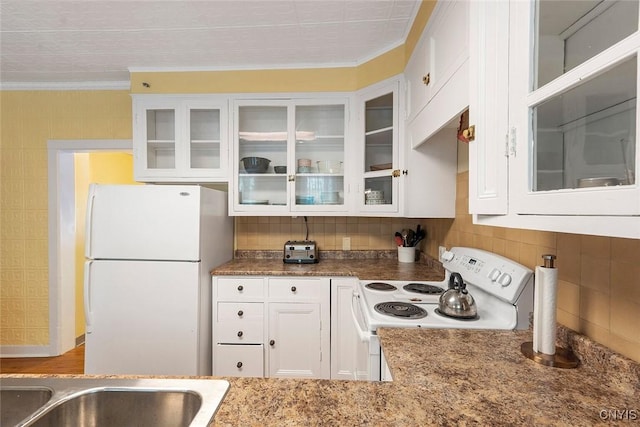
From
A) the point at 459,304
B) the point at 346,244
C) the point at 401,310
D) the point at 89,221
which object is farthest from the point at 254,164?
the point at 459,304

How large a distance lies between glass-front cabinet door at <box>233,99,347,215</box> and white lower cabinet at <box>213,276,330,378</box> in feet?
2.01

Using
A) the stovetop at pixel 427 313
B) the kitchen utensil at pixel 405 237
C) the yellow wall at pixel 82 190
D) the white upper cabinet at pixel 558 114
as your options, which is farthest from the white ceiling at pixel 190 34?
the stovetop at pixel 427 313

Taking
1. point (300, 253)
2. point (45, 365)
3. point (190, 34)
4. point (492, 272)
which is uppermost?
point (190, 34)

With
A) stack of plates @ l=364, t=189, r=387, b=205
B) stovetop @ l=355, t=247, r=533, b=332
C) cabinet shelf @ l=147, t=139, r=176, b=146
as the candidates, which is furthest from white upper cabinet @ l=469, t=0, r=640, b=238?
cabinet shelf @ l=147, t=139, r=176, b=146

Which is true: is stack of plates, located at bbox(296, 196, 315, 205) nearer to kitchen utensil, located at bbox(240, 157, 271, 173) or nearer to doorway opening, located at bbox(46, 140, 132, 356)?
kitchen utensil, located at bbox(240, 157, 271, 173)

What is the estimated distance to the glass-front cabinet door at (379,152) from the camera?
1.98m

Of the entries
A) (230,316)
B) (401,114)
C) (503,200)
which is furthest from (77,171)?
(503,200)

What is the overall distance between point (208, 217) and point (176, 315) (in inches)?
27.0

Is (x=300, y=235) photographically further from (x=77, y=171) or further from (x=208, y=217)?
(x=77, y=171)

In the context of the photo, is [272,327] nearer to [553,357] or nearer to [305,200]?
[305,200]

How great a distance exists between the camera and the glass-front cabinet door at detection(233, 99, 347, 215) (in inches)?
88.3

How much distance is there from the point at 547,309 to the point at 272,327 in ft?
5.36

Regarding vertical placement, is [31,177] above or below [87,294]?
above

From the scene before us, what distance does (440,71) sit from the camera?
3.96 ft
